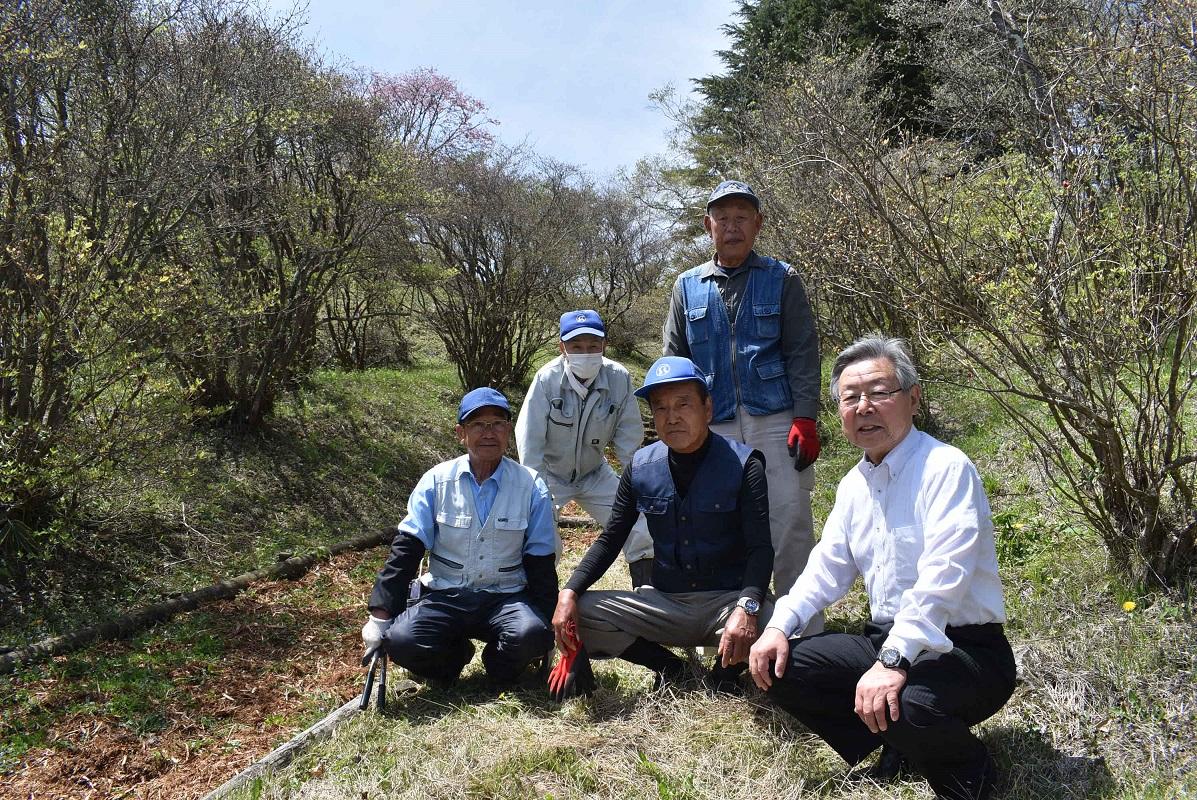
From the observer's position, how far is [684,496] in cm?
347

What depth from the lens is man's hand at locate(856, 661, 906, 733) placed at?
2.34m

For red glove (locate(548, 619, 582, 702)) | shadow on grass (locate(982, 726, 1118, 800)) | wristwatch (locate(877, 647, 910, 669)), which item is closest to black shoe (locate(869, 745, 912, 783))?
shadow on grass (locate(982, 726, 1118, 800))

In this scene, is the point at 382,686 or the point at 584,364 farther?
the point at 584,364

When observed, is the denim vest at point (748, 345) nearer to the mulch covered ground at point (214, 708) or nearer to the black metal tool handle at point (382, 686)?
the black metal tool handle at point (382, 686)

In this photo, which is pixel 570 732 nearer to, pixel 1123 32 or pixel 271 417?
pixel 1123 32

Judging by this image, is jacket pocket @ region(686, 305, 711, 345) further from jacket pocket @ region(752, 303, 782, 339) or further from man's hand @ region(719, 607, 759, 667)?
man's hand @ region(719, 607, 759, 667)

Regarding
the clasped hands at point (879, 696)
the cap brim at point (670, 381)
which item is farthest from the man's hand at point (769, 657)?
the cap brim at point (670, 381)

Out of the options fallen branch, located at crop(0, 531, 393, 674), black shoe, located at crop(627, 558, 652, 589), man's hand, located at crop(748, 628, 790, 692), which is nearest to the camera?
man's hand, located at crop(748, 628, 790, 692)

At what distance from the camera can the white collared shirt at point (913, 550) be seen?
2.43 m

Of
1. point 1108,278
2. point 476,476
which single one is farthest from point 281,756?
point 1108,278

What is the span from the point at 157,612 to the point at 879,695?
4.35 metres

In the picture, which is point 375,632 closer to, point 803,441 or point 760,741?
point 760,741

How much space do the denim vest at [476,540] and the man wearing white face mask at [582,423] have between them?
2.02 feet

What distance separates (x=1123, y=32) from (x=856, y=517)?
106 inches
